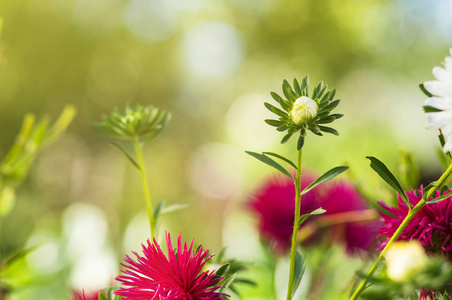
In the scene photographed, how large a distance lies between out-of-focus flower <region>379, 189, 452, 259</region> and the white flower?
0.03 meters

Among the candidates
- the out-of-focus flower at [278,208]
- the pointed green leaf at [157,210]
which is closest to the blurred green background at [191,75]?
the out-of-focus flower at [278,208]

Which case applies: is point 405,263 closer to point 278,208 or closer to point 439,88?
point 439,88

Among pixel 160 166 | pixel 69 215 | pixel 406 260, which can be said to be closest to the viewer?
pixel 406 260

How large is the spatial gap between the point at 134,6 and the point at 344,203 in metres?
4.08

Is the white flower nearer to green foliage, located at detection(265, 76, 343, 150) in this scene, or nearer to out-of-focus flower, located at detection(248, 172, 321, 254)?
green foliage, located at detection(265, 76, 343, 150)

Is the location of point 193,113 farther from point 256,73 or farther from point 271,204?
point 271,204

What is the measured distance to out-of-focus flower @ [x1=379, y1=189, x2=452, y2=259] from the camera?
0.18 metres

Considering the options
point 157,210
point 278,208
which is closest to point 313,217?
point 278,208

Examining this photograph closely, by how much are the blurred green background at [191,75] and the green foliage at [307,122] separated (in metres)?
2.90

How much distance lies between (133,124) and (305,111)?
0.09 meters


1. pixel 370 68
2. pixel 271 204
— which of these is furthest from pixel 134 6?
pixel 271 204

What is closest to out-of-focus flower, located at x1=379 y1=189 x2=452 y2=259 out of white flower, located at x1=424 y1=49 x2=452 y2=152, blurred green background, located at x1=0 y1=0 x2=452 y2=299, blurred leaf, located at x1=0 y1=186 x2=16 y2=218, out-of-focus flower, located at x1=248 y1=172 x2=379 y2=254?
white flower, located at x1=424 y1=49 x2=452 y2=152

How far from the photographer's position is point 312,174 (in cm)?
35

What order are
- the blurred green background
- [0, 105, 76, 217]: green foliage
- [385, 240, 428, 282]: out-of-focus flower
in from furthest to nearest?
the blurred green background
[0, 105, 76, 217]: green foliage
[385, 240, 428, 282]: out-of-focus flower
